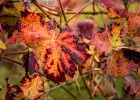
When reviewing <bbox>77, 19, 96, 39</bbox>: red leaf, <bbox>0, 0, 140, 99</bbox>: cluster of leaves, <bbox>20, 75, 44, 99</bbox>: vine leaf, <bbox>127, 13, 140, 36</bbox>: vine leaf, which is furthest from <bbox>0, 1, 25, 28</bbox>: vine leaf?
<bbox>77, 19, 96, 39</bbox>: red leaf

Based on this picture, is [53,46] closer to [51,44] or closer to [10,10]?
[51,44]

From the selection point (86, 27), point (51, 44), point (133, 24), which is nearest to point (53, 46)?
point (51, 44)

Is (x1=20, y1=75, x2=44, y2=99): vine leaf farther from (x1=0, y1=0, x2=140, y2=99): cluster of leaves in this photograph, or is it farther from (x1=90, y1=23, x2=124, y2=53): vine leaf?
(x1=90, y1=23, x2=124, y2=53): vine leaf

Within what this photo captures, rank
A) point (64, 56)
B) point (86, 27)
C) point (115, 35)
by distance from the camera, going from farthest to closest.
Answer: point (86, 27) → point (115, 35) → point (64, 56)

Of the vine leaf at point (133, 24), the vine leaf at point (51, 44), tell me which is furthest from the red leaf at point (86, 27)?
the vine leaf at point (51, 44)

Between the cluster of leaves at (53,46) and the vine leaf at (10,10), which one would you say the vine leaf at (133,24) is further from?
the vine leaf at (10,10)

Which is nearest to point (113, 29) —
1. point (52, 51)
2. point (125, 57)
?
point (125, 57)

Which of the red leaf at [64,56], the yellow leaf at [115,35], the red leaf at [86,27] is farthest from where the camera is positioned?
the red leaf at [86,27]

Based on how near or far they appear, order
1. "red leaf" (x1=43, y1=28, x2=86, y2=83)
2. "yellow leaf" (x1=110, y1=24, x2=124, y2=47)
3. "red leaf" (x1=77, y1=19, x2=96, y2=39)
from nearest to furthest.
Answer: "red leaf" (x1=43, y1=28, x2=86, y2=83) < "yellow leaf" (x1=110, y1=24, x2=124, y2=47) < "red leaf" (x1=77, y1=19, x2=96, y2=39)
